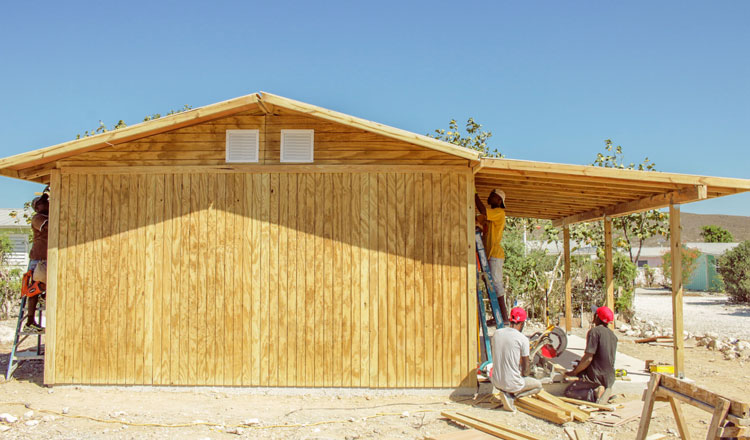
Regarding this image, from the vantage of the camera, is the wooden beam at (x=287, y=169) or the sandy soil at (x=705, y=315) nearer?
the wooden beam at (x=287, y=169)

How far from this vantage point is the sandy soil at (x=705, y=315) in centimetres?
1595

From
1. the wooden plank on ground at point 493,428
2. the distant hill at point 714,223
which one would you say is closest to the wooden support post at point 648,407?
the wooden plank on ground at point 493,428

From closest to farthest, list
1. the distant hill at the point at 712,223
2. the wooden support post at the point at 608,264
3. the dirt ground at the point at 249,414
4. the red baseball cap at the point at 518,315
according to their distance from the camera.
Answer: the dirt ground at the point at 249,414 < the red baseball cap at the point at 518,315 < the wooden support post at the point at 608,264 < the distant hill at the point at 712,223

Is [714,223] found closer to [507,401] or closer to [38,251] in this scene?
[507,401]

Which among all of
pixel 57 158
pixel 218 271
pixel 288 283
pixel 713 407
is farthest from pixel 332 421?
pixel 57 158

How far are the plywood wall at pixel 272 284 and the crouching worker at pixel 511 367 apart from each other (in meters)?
0.62

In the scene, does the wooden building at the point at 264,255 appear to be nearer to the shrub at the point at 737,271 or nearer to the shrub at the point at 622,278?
the shrub at the point at 622,278

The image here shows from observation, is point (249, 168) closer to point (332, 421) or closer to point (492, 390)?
point (332, 421)

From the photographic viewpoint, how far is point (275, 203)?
7.60 meters

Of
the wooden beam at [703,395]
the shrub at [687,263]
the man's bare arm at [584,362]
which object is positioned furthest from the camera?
the shrub at [687,263]

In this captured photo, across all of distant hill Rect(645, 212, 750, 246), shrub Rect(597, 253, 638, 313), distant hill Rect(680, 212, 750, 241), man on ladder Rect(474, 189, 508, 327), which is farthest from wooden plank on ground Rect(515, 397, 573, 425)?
distant hill Rect(680, 212, 750, 241)

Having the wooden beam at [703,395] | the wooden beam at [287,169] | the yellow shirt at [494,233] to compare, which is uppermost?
the wooden beam at [287,169]

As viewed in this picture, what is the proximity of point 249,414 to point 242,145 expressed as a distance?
3.46 m

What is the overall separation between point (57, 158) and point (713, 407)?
26.4 ft
